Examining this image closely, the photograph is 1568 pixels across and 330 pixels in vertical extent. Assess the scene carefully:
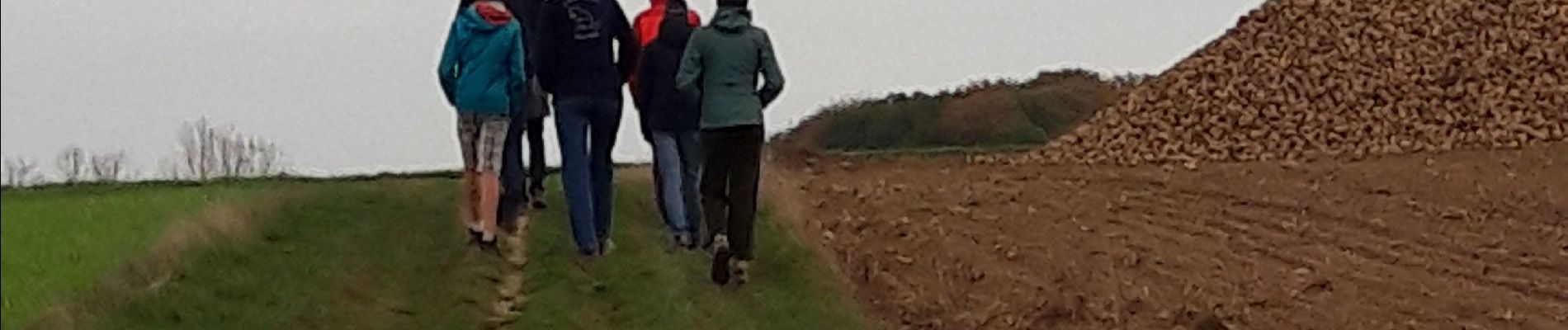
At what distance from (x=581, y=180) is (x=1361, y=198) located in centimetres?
722

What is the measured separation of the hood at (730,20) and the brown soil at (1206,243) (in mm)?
1704

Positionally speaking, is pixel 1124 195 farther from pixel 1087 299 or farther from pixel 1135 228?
pixel 1087 299

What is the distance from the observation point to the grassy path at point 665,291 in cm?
1190

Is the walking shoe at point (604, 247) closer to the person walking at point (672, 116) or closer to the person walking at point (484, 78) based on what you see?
the person walking at point (672, 116)

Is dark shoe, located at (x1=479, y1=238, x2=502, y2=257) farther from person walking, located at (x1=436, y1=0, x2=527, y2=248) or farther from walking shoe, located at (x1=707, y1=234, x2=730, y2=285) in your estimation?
walking shoe, located at (x1=707, y1=234, x2=730, y2=285)

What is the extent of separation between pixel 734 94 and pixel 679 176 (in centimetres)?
154

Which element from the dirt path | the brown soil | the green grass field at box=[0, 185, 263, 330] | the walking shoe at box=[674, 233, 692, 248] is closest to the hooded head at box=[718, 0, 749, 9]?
the dirt path

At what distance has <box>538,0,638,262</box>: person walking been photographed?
43.2 ft

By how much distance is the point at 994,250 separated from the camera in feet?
49.1

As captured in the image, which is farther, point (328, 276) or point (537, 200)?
point (537, 200)

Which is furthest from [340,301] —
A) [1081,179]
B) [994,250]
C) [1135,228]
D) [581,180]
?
[1081,179]

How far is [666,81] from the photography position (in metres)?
13.8

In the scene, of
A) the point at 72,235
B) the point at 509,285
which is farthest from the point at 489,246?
the point at 72,235

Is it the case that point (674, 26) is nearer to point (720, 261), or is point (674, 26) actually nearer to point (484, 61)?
point (484, 61)
